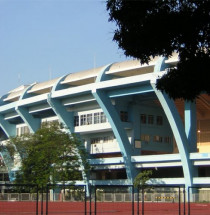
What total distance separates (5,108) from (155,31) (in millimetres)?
79560

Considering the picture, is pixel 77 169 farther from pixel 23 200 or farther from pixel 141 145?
pixel 23 200

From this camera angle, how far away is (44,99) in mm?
85500

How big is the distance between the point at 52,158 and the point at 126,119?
13603mm

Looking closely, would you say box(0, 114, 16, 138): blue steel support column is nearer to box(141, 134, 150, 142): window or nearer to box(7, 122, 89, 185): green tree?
box(7, 122, 89, 185): green tree

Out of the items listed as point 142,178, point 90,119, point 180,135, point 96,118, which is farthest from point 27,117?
point 180,135

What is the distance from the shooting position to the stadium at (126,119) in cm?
7162

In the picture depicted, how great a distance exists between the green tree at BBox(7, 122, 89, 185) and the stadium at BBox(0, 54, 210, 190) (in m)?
5.72

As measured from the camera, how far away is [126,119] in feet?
270

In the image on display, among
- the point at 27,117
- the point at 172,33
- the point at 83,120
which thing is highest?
the point at 27,117

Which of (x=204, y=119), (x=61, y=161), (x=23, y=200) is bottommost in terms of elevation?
(x=23, y=200)

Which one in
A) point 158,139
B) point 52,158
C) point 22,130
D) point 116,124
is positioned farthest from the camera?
point 22,130

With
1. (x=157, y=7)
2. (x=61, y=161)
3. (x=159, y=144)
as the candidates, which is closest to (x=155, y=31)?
(x=157, y=7)

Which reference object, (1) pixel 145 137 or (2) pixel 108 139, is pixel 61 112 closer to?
(2) pixel 108 139

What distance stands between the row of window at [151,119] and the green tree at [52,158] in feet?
35.3
